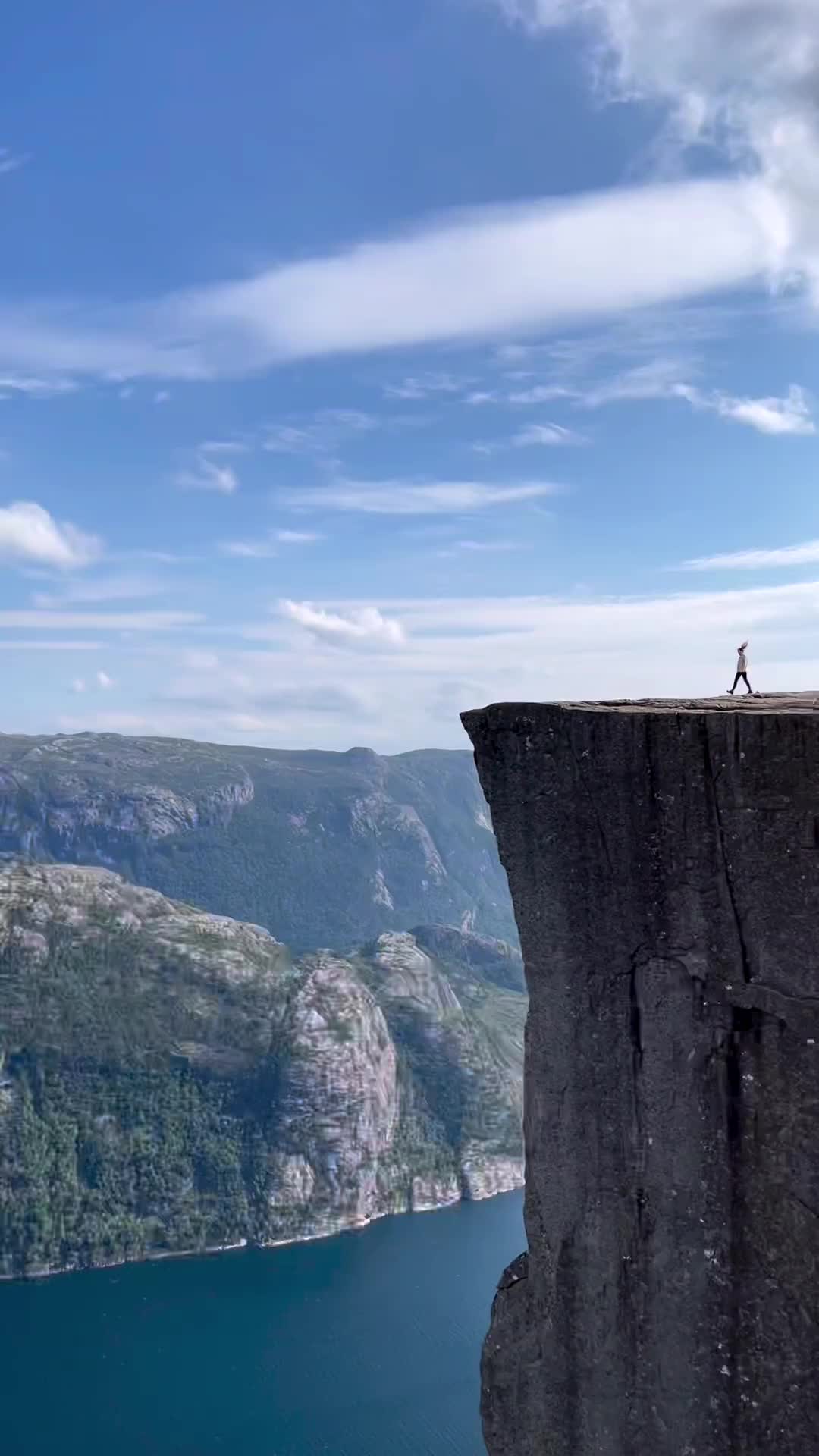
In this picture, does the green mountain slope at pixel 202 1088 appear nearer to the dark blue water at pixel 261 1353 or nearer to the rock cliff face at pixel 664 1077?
the dark blue water at pixel 261 1353

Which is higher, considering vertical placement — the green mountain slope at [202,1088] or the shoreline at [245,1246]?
the green mountain slope at [202,1088]

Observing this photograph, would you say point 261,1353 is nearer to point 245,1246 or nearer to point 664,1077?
point 245,1246

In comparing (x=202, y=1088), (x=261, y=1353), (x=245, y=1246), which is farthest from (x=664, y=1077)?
(x=202, y=1088)

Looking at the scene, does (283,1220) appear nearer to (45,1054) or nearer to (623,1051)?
(45,1054)

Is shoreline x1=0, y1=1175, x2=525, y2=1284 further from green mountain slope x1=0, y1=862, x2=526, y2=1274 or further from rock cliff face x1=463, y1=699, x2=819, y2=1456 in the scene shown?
rock cliff face x1=463, y1=699, x2=819, y2=1456

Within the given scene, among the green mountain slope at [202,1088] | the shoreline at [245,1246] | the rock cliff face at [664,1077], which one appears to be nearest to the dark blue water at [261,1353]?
the shoreline at [245,1246]

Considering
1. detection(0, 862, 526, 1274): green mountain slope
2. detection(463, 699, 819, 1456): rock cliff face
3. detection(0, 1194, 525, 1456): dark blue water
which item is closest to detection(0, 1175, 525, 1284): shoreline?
detection(0, 862, 526, 1274): green mountain slope
